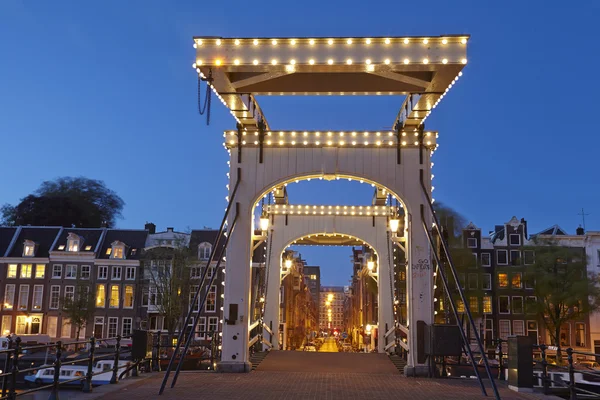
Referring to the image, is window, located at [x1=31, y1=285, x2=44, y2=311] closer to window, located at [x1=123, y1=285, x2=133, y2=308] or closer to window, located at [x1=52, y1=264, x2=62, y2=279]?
window, located at [x1=52, y1=264, x2=62, y2=279]

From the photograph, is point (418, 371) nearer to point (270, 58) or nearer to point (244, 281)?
point (244, 281)

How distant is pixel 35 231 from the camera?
5859 cm

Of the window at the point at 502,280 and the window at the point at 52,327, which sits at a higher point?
the window at the point at 502,280

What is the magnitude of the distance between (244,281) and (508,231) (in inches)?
1623

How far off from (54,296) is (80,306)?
5.62m

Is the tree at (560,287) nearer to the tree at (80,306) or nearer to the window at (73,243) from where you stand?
the tree at (80,306)

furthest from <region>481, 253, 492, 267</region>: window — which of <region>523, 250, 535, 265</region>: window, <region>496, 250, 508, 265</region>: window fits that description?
<region>523, 250, 535, 265</region>: window

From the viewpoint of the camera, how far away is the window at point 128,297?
54.9 metres

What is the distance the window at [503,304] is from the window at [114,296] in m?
33.6

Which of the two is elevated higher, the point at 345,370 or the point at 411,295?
the point at 411,295

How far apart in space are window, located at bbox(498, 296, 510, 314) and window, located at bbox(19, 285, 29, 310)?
41853 millimetres

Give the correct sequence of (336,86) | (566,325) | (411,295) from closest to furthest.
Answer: (336,86) → (411,295) → (566,325)

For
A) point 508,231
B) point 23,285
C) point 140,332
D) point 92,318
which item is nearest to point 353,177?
point 140,332

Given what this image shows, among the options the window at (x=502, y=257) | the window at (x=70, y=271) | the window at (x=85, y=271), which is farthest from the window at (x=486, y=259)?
the window at (x=70, y=271)
